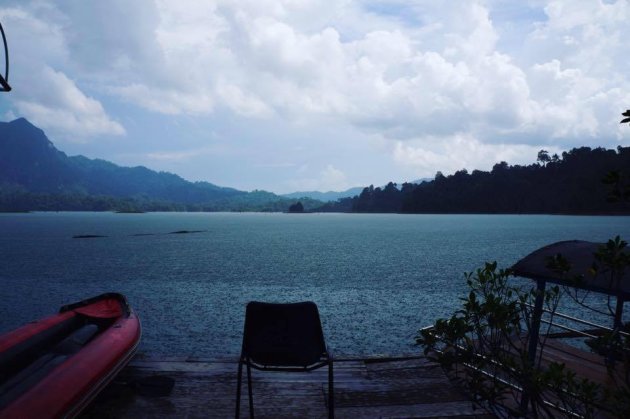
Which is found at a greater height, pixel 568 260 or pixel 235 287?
pixel 568 260

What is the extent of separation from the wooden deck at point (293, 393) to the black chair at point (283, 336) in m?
1.46

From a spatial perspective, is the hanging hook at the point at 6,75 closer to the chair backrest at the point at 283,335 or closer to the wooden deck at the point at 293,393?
the chair backrest at the point at 283,335

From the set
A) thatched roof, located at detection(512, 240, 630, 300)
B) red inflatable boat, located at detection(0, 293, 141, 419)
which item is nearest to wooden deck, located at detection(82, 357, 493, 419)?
red inflatable boat, located at detection(0, 293, 141, 419)

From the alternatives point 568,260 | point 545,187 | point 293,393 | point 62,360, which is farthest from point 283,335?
point 545,187

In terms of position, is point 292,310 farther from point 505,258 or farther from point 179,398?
point 505,258

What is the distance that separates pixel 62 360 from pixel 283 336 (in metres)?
4.06

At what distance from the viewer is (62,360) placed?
624cm

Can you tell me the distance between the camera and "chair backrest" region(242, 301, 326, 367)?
4191 mm

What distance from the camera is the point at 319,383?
6.20m

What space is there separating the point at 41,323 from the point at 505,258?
4957 cm

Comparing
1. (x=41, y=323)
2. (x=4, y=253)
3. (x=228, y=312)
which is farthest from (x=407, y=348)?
(x=4, y=253)

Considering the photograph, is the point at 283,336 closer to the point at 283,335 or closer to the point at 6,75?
the point at 283,335

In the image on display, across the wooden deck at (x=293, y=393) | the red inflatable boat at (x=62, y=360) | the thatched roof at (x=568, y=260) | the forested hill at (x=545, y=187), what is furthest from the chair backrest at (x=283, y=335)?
the forested hill at (x=545, y=187)

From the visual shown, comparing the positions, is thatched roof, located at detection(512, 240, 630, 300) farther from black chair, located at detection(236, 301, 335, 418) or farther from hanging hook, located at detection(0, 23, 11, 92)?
hanging hook, located at detection(0, 23, 11, 92)
